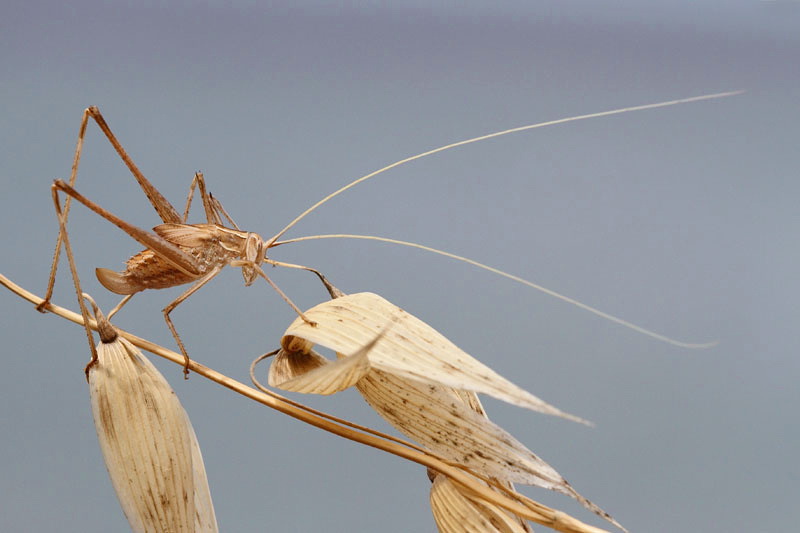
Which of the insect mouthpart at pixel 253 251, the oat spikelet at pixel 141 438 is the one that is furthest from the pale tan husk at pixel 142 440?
the insect mouthpart at pixel 253 251

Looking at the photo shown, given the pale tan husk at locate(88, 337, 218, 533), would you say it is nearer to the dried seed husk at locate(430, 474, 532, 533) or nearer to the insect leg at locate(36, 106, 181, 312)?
the insect leg at locate(36, 106, 181, 312)

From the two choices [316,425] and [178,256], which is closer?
[316,425]

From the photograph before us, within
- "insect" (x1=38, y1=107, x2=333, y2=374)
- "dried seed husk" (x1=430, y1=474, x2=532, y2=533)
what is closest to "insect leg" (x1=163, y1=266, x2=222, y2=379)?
"insect" (x1=38, y1=107, x2=333, y2=374)

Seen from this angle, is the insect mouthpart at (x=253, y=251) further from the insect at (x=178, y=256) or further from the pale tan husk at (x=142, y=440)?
the pale tan husk at (x=142, y=440)

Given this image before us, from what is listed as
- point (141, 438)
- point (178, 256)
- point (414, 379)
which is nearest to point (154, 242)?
point (178, 256)

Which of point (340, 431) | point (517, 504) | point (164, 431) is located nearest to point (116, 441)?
point (164, 431)

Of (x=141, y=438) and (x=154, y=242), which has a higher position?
(x=154, y=242)

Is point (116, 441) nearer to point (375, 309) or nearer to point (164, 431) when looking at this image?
point (164, 431)

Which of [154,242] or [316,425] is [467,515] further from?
[154,242]
